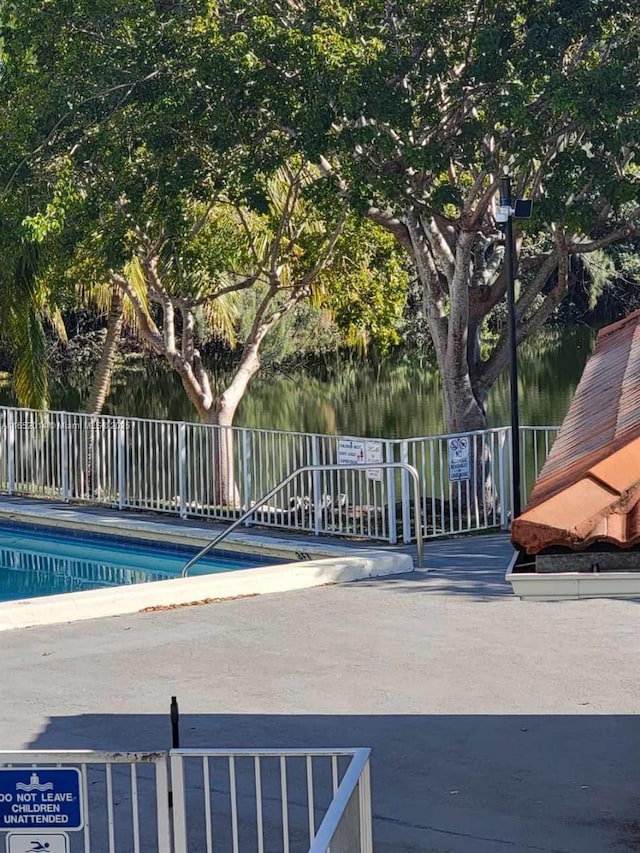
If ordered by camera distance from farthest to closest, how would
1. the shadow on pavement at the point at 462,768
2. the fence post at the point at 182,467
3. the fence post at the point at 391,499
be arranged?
the fence post at the point at 182,467, the fence post at the point at 391,499, the shadow on pavement at the point at 462,768

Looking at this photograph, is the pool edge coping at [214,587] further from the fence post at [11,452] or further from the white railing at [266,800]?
the fence post at [11,452]

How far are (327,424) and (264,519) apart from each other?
2240 cm

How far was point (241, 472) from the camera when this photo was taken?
19.5 m

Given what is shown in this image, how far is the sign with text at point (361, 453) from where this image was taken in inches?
683

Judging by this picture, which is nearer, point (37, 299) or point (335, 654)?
point (335, 654)

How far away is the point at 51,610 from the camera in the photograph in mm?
13297

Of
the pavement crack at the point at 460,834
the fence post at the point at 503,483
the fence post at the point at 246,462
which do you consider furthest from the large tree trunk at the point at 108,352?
the pavement crack at the point at 460,834

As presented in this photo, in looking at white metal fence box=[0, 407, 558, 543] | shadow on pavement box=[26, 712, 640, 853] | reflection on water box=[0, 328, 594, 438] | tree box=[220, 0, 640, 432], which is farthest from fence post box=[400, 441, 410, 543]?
reflection on water box=[0, 328, 594, 438]

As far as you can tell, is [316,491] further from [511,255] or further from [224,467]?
[511,255]

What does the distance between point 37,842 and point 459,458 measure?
12.9m

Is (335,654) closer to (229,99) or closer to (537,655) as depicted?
(537,655)

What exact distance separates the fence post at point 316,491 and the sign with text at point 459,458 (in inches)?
64.4

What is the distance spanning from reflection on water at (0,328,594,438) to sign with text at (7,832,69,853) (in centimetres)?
3330

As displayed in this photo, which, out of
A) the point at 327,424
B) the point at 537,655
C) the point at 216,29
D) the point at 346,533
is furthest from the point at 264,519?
the point at 327,424
